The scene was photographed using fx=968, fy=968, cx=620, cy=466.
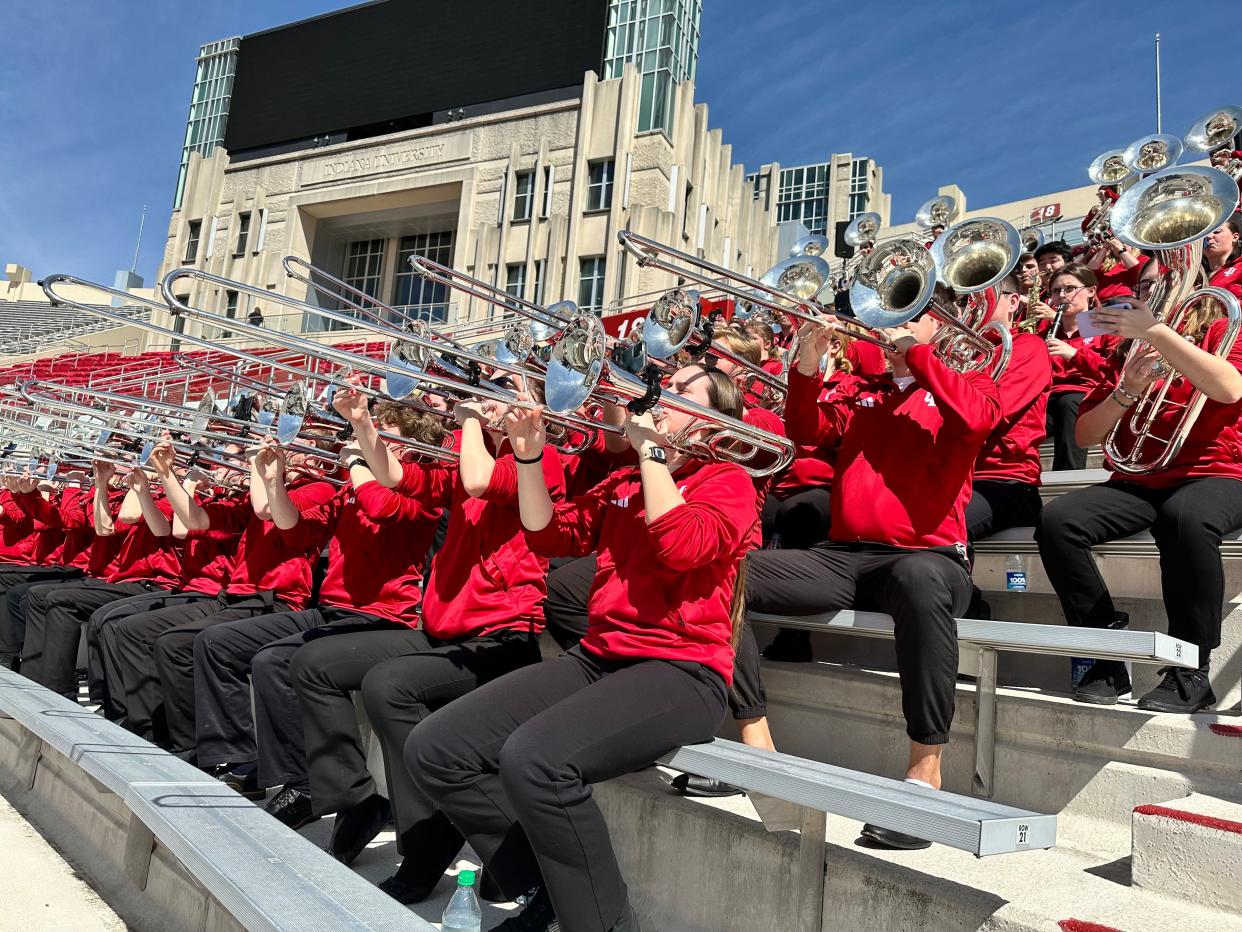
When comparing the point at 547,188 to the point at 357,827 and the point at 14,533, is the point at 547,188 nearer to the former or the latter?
the point at 14,533

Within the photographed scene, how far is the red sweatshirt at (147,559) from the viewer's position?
6031 mm

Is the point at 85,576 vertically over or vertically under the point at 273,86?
under

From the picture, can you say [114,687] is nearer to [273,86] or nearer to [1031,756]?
[1031,756]

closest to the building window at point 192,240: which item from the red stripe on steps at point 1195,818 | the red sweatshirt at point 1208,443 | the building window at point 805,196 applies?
the building window at point 805,196

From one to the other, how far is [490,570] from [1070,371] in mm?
3423

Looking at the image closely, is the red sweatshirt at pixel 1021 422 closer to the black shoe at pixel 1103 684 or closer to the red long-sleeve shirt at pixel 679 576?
the black shoe at pixel 1103 684

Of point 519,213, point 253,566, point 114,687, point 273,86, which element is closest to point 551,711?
point 253,566

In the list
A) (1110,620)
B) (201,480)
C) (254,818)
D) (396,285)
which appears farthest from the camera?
(396,285)

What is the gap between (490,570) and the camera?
3.27m

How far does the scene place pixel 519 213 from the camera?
80.9 feet

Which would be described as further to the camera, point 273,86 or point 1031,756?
point 273,86

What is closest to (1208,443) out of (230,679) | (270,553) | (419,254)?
(230,679)

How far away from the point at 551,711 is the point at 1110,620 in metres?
2.00

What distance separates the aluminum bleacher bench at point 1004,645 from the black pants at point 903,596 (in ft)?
0.21
